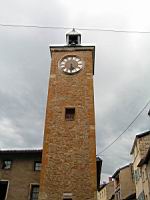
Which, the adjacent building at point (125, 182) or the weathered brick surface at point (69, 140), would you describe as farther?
the adjacent building at point (125, 182)

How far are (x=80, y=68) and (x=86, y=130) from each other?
6375 mm

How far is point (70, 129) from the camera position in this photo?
21.3 m

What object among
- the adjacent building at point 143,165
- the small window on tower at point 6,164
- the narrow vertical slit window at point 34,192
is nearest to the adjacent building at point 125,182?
the adjacent building at point 143,165

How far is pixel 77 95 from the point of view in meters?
23.1

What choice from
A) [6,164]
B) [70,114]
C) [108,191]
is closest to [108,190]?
[108,191]

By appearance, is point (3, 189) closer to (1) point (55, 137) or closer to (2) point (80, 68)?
(1) point (55, 137)

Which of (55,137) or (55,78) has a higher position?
(55,78)

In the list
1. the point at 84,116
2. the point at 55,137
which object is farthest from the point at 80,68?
the point at 55,137

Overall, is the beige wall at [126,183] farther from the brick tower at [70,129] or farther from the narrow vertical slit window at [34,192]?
the brick tower at [70,129]

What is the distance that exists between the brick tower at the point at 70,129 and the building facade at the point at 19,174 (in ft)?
15.8

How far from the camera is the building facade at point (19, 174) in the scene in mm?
23250

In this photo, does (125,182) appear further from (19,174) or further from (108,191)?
(19,174)

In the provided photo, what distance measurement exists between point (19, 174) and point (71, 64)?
10.9 metres

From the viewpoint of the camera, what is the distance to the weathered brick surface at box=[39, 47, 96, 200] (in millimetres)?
18922
